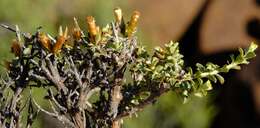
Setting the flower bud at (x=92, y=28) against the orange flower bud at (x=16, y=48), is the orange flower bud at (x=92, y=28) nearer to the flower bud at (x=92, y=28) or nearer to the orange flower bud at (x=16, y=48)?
the flower bud at (x=92, y=28)

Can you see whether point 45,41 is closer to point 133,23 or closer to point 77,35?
point 77,35

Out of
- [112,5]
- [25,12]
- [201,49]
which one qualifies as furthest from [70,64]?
[201,49]

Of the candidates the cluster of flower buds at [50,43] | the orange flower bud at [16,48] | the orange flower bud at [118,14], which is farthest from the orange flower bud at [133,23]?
the orange flower bud at [16,48]

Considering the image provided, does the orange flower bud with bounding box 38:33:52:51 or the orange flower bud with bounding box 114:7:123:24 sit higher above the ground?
the orange flower bud with bounding box 114:7:123:24

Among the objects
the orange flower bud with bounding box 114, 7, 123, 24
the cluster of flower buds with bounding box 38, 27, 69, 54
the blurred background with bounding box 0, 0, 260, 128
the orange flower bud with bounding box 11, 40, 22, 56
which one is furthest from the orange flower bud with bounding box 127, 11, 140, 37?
the blurred background with bounding box 0, 0, 260, 128

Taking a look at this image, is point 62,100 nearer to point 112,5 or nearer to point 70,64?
point 70,64

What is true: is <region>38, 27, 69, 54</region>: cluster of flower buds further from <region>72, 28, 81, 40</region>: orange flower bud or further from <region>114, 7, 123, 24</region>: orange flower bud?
<region>114, 7, 123, 24</region>: orange flower bud

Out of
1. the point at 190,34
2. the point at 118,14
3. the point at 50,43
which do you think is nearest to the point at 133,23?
the point at 118,14

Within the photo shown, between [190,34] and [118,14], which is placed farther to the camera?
[190,34]
